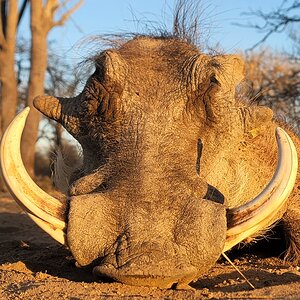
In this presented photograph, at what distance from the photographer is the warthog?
311 cm

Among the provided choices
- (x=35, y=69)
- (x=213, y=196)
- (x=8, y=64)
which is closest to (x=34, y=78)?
(x=35, y=69)

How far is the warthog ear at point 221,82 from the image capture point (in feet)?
12.6

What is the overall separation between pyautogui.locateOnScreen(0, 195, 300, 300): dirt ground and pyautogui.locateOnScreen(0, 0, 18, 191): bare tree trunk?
9171 mm

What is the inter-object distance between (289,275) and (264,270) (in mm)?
241

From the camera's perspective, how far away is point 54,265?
454cm

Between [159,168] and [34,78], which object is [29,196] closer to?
[159,168]

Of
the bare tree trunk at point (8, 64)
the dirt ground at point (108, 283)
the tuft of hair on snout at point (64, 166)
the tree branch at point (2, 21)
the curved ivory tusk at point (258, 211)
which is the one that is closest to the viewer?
the dirt ground at point (108, 283)

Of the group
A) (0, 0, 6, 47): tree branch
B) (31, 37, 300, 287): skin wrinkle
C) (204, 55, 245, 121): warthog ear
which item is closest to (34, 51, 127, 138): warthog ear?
(31, 37, 300, 287): skin wrinkle

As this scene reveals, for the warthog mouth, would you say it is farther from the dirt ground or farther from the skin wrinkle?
the dirt ground

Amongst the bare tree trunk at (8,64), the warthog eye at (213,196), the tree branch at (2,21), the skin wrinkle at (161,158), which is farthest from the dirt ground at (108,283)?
the tree branch at (2,21)

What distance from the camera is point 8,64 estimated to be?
14.8 metres

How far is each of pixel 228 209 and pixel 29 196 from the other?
1.03 m

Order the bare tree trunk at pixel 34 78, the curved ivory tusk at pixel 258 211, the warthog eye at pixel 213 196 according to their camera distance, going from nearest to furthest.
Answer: the curved ivory tusk at pixel 258 211 < the warthog eye at pixel 213 196 < the bare tree trunk at pixel 34 78

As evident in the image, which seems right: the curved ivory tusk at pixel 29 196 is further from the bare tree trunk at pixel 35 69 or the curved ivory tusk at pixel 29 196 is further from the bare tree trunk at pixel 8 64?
the bare tree trunk at pixel 8 64
